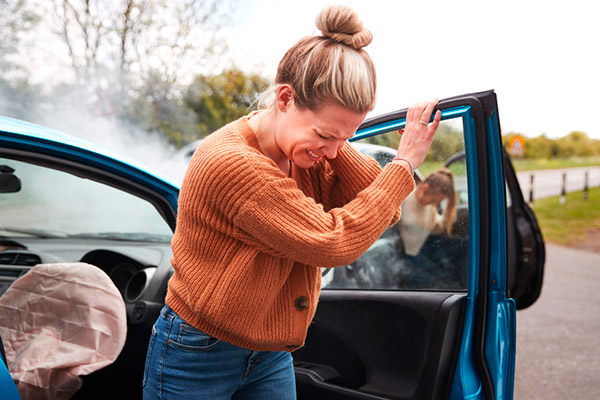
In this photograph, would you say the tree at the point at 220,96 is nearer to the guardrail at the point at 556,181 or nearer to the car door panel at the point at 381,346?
the guardrail at the point at 556,181

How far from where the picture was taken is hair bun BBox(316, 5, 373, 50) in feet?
4.05

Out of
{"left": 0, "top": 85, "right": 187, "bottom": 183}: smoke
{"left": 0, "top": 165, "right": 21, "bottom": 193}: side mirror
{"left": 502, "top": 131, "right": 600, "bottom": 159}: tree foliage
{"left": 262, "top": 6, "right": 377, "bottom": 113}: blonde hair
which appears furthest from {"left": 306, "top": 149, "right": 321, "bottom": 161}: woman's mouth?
{"left": 502, "top": 131, "right": 600, "bottom": 159}: tree foliage

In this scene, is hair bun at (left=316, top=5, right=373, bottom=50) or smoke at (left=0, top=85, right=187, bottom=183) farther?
smoke at (left=0, top=85, right=187, bottom=183)

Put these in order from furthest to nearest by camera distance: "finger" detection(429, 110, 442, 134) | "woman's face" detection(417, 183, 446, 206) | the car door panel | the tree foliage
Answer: the tree foliage
"woman's face" detection(417, 183, 446, 206)
the car door panel
"finger" detection(429, 110, 442, 134)

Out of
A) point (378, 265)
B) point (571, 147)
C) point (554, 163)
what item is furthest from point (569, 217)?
point (378, 265)

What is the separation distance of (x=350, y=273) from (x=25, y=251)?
1.43 meters

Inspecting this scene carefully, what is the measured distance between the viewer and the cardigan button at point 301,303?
134 centimetres

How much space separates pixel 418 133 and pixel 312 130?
31 cm

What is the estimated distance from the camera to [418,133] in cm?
139

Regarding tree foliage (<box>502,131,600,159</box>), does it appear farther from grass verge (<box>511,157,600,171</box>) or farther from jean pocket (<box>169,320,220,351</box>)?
jean pocket (<box>169,320,220,351</box>)

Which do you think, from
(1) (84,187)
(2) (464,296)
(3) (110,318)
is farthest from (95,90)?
(2) (464,296)

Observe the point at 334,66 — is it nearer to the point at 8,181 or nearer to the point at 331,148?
the point at 331,148

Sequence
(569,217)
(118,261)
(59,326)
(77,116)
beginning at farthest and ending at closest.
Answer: (569,217) < (77,116) < (118,261) < (59,326)

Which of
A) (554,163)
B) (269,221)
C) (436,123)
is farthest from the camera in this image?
(554,163)
